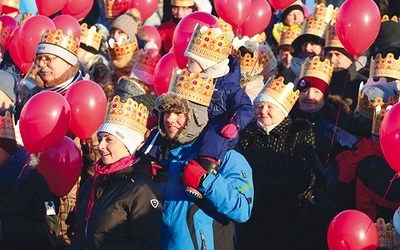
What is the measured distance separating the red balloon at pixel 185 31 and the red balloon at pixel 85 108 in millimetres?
730

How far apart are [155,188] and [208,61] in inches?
48.9

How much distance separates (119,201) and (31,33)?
409 cm

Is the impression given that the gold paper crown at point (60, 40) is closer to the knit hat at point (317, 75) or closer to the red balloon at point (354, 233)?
the knit hat at point (317, 75)

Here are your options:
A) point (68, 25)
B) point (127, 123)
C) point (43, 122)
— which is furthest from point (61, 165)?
point (68, 25)

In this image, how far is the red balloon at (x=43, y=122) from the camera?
819 centimetres

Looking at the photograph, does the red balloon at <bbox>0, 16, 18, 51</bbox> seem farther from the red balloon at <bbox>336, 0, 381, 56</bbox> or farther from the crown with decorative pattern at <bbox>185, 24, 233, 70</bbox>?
the crown with decorative pattern at <bbox>185, 24, 233, 70</bbox>

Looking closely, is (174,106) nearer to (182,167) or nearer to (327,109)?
(182,167)

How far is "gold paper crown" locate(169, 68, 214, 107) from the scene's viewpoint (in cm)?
706

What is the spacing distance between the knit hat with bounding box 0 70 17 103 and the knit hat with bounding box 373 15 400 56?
12.0ft

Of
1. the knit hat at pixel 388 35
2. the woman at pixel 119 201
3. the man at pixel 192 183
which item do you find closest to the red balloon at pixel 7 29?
the knit hat at pixel 388 35

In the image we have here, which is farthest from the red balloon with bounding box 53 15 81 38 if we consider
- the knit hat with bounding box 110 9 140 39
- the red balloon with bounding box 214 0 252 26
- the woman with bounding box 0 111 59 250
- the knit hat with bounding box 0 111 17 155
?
the woman with bounding box 0 111 59 250

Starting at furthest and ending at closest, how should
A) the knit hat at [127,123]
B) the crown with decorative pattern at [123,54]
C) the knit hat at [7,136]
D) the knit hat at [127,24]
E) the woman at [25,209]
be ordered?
1. the knit hat at [127,24]
2. the crown with decorative pattern at [123,54]
3. the knit hat at [7,136]
4. the woman at [25,209]
5. the knit hat at [127,123]

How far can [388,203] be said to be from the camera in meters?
7.62

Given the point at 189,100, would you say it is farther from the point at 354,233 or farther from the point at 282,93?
the point at 282,93
